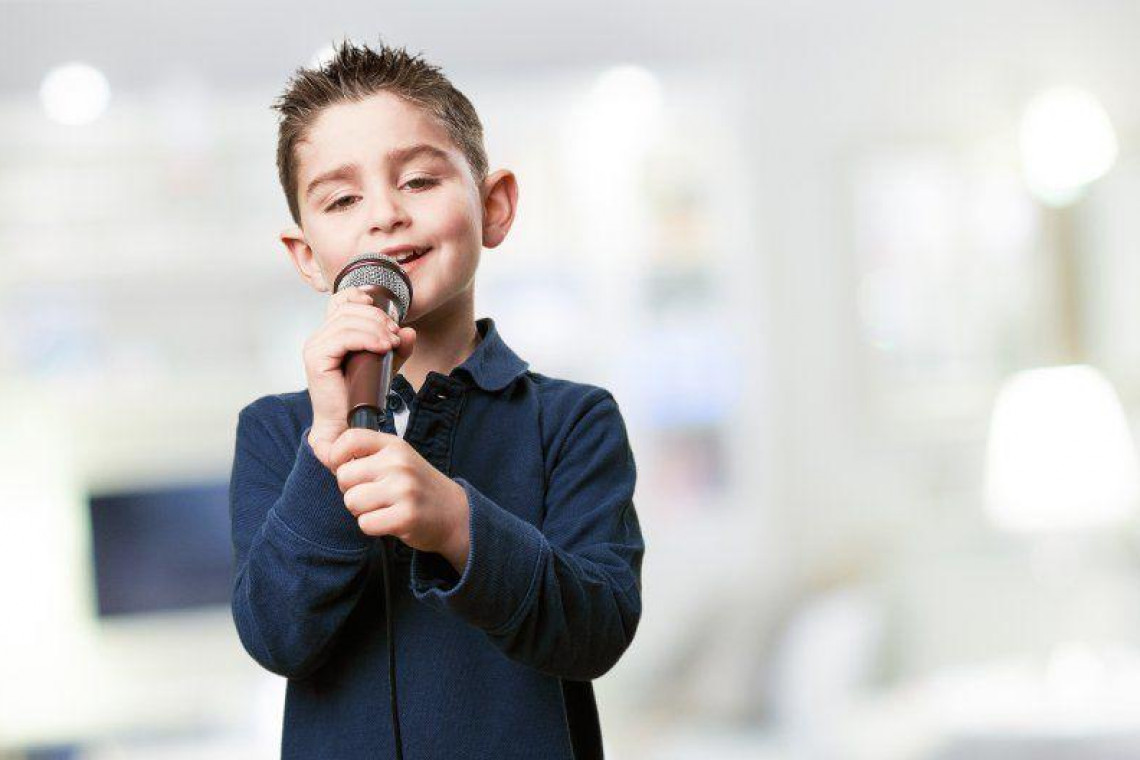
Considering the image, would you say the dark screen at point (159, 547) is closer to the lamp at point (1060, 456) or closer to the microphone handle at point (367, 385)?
the lamp at point (1060, 456)

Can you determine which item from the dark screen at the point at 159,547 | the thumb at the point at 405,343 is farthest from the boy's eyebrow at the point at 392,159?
the dark screen at the point at 159,547

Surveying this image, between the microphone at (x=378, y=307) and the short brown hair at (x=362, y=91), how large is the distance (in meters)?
0.08

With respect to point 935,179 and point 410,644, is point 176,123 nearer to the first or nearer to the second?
point 935,179

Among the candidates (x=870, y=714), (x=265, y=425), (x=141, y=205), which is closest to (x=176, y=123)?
(x=141, y=205)

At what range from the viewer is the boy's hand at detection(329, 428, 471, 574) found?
1.77 feet

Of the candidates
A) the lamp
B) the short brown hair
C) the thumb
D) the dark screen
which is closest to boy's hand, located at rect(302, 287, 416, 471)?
the thumb

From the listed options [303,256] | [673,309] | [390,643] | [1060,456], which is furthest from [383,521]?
[673,309]

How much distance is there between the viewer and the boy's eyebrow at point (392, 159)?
66cm

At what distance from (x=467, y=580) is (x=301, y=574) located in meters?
0.08

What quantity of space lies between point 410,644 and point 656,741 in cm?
281

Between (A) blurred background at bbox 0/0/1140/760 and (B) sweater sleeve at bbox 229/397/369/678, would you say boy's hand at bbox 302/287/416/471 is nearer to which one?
(B) sweater sleeve at bbox 229/397/369/678

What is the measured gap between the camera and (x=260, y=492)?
0.69 meters

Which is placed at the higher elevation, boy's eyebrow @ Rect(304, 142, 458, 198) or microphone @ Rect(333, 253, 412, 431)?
boy's eyebrow @ Rect(304, 142, 458, 198)

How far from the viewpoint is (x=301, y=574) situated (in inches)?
23.9
